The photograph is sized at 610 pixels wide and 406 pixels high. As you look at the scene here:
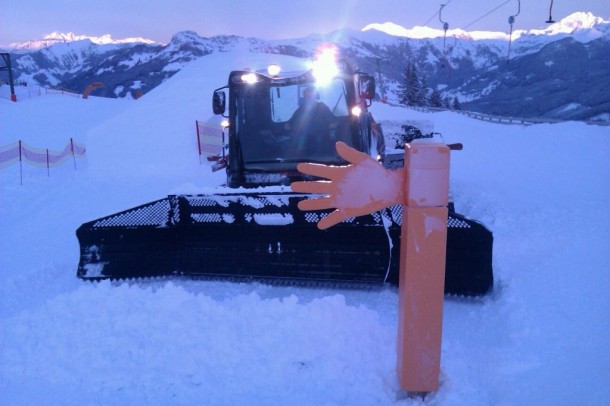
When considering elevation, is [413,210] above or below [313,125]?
below

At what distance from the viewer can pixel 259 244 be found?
512 centimetres

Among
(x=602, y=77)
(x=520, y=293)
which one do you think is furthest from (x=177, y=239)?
(x=602, y=77)

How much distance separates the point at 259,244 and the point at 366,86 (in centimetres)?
261

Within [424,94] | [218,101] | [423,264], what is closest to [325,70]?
[218,101]

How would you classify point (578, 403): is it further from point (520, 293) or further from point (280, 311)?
point (280, 311)

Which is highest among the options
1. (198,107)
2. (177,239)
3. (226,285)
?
(198,107)

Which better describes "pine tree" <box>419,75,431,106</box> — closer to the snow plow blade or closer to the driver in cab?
the driver in cab

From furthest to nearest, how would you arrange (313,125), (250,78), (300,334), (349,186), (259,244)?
(250,78)
(313,125)
(259,244)
(300,334)
(349,186)

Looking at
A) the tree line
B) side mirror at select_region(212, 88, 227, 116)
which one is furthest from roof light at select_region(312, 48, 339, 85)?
the tree line

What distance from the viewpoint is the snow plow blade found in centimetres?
459

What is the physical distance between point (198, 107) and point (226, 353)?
1684cm

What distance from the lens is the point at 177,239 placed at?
17.4 feet

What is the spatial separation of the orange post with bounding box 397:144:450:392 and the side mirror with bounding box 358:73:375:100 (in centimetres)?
386

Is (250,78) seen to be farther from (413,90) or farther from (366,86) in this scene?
(413,90)
